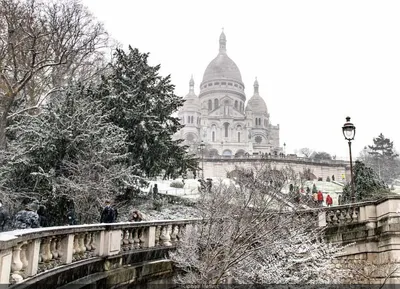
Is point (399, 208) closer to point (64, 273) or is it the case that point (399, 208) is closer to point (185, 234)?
point (185, 234)

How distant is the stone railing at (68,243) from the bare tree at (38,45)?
38.2 ft

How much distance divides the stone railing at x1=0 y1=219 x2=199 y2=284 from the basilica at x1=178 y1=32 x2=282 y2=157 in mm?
85022

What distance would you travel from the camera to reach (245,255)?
9227mm

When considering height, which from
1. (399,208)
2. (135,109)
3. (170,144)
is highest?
(135,109)

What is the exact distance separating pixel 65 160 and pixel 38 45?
7.56 m

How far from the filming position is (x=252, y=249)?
916cm

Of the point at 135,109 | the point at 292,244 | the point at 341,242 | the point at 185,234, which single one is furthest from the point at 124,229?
the point at 135,109

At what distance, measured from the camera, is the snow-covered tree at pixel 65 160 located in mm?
18891

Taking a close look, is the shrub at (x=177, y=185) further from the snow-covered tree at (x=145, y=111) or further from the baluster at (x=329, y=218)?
the baluster at (x=329, y=218)

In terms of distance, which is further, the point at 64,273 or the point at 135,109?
the point at 135,109

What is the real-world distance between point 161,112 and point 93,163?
23.9 feet

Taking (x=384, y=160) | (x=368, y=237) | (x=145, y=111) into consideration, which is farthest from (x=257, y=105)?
(x=368, y=237)

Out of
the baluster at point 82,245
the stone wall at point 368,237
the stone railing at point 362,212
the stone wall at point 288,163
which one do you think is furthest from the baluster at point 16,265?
the stone wall at point 288,163

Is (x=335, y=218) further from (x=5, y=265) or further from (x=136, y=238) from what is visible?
(x=5, y=265)
